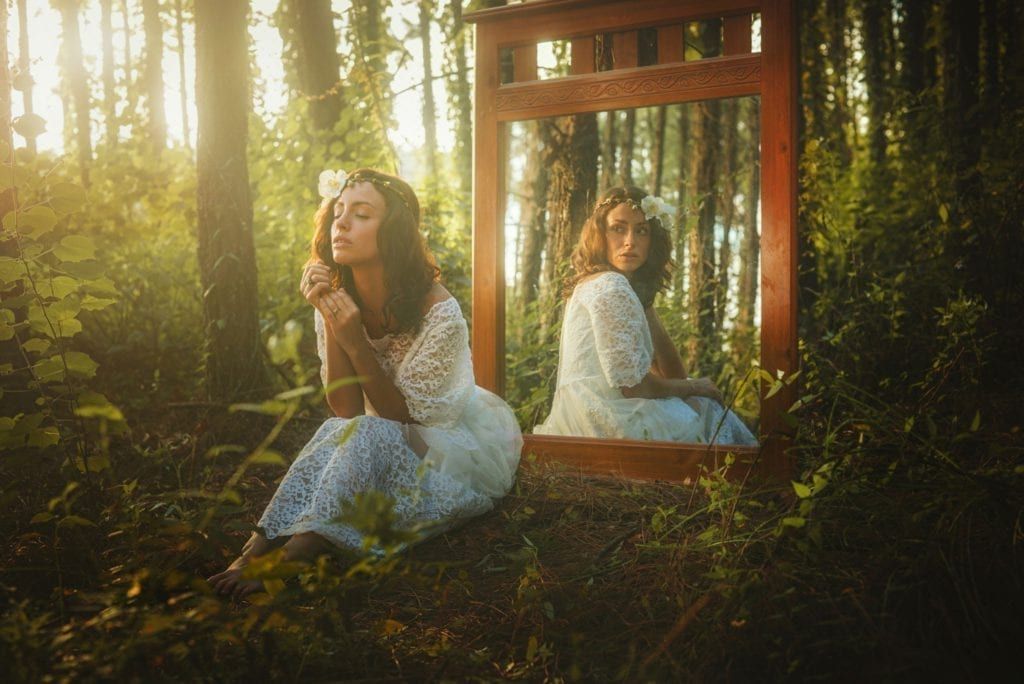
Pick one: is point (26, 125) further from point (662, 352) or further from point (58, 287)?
point (662, 352)

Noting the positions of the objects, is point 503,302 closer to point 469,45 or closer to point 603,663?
point 603,663

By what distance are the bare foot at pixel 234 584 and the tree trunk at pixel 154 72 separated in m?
7.49

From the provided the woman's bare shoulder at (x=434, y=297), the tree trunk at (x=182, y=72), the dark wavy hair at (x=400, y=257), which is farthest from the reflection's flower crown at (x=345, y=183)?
the tree trunk at (x=182, y=72)

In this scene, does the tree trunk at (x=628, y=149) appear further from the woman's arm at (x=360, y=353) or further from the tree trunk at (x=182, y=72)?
the tree trunk at (x=182, y=72)

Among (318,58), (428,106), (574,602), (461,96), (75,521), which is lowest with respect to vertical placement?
(574,602)

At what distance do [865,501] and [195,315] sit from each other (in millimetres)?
5302

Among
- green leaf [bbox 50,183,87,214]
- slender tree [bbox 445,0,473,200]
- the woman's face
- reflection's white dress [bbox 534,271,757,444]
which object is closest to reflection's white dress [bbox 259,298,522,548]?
the woman's face

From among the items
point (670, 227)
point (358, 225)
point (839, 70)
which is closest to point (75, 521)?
point (358, 225)

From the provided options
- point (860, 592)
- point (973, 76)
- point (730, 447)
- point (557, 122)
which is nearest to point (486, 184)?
point (557, 122)

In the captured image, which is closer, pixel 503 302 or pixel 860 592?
pixel 860 592

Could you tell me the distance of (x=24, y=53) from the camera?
338 cm

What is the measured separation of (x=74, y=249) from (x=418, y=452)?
1.47 meters

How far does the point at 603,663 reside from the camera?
7.34ft

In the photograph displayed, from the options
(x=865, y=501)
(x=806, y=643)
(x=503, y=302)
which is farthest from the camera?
(x=503, y=302)
